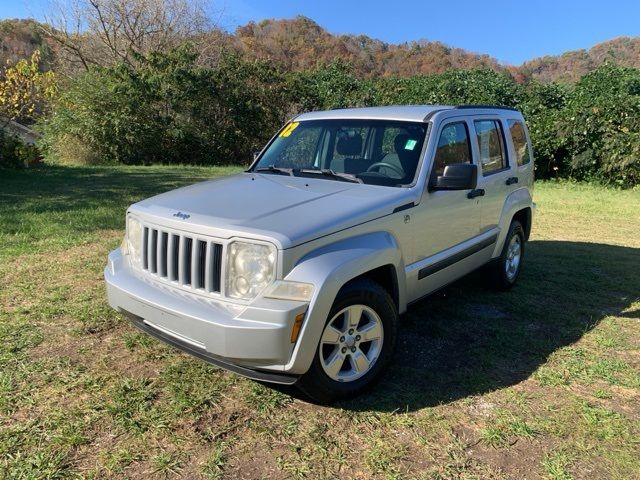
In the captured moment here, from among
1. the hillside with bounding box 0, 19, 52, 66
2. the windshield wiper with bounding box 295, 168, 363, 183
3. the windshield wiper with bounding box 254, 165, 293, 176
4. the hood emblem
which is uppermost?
the hillside with bounding box 0, 19, 52, 66

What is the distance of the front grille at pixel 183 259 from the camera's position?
9.53ft

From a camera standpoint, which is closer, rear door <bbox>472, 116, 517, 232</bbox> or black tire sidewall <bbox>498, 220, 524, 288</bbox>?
rear door <bbox>472, 116, 517, 232</bbox>

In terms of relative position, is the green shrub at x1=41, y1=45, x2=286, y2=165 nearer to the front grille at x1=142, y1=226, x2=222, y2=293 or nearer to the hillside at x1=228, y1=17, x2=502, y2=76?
the front grille at x1=142, y1=226, x2=222, y2=293

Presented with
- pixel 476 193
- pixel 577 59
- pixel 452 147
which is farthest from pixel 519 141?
pixel 577 59

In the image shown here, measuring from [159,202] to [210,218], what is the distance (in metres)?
0.67

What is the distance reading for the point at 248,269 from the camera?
112 inches

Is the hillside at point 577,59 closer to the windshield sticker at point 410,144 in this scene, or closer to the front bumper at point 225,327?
the windshield sticker at point 410,144

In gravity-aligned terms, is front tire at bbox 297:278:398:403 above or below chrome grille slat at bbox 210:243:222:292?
below

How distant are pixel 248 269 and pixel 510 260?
12.0 feet

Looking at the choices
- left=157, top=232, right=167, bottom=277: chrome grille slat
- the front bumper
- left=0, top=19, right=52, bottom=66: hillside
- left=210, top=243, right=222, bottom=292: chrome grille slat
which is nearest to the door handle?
the front bumper

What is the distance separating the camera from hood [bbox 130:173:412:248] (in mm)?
2891

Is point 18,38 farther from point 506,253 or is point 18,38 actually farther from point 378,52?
point 506,253

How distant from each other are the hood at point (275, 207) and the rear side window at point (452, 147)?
1.89 feet

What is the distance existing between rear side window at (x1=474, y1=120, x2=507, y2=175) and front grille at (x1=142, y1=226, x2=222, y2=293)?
287cm
